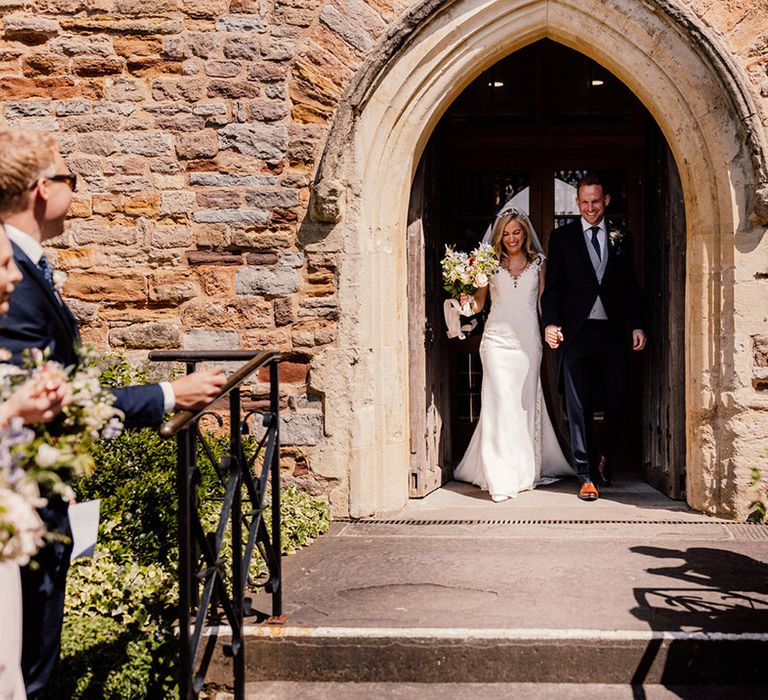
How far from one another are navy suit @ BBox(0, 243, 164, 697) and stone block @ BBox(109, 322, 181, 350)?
2.99 meters

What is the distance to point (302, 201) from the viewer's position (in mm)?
5363

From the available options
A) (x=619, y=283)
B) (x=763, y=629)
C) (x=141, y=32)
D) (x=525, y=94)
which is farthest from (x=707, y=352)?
(x=141, y=32)

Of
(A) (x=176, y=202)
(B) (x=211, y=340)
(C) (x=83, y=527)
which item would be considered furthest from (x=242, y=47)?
(C) (x=83, y=527)

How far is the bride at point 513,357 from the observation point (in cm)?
616

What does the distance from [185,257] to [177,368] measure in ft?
2.25

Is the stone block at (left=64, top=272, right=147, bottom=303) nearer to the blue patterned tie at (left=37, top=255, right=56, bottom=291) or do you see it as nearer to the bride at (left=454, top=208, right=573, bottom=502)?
the bride at (left=454, top=208, right=573, bottom=502)

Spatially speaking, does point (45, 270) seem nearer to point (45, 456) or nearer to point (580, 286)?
point (45, 456)

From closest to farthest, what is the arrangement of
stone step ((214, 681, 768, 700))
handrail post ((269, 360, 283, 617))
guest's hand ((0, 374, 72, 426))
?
guest's hand ((0, 374, 72, 426))
stone step ((214, 681, 768, 700))
handrail post ((269, 360, 283, 617))

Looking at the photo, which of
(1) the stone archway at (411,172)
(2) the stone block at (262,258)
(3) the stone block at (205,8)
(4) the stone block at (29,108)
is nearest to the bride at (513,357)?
(1) the stone archway at (411,172)

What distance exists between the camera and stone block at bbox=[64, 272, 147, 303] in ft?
17.9

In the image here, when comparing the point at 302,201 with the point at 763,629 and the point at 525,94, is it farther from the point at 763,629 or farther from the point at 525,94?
the point at 763,629

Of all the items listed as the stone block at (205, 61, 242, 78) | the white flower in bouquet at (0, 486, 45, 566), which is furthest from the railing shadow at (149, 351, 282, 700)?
the stone block at (205, 61, 242, 78)

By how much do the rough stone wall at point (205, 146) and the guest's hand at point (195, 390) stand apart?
108 inches

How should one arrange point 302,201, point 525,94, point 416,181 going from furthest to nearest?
point 525,94, point 416,181, point 302,201
